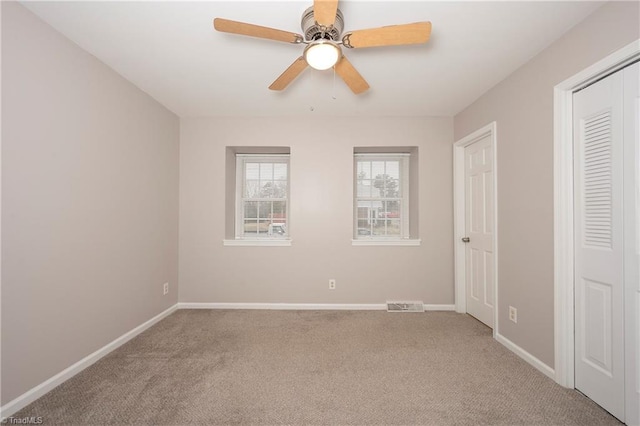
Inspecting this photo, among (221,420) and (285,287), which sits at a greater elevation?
(285,287)

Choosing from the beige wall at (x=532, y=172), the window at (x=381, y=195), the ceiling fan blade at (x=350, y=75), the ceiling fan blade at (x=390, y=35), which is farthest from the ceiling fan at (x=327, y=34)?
the window at (x=381, y=195)

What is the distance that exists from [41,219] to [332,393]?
2245 mm

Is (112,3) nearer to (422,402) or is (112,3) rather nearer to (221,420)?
(221,420)

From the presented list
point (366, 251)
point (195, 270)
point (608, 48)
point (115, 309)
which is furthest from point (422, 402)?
point (195, 270)

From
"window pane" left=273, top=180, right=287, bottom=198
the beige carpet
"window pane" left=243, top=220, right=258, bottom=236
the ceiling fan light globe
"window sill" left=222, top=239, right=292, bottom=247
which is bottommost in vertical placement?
the beige carpet

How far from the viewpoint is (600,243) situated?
1.77 meters

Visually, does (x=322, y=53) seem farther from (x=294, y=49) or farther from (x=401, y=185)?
(x=401, y=185)

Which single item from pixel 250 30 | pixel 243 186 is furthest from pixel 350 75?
pixel 243 186

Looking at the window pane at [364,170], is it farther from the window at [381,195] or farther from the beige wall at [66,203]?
the beige wall at [66,203]

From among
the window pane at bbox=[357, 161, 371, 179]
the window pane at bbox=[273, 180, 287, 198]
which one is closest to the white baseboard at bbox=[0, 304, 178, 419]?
the window pane at bbox=[273, 180, 287, 198]

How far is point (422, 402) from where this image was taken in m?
1.78

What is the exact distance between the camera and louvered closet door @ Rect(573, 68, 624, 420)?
5.44 feet

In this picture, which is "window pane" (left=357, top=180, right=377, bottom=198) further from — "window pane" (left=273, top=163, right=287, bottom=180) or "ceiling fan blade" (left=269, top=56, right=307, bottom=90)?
"ceiling fan blade" (left=269, top=56, right=307, bottom=90)

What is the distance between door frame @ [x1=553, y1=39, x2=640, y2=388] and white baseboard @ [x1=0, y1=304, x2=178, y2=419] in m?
3.50
